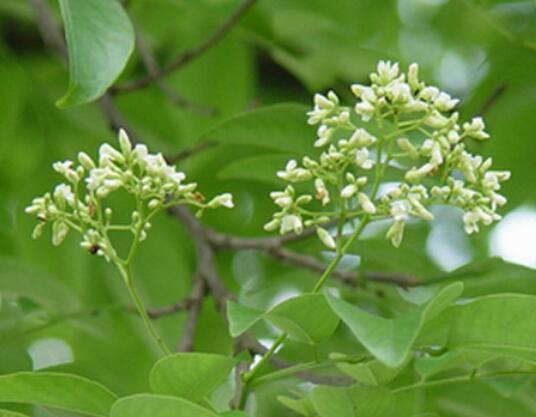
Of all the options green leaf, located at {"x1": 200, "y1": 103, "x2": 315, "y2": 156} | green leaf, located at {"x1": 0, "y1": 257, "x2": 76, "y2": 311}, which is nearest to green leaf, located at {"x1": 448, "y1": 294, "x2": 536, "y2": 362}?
green leaf, located at {"x1": 200, "y1": 103, "x2": 315, "y2": 156}

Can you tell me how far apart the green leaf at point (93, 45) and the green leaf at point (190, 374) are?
1.03 feet

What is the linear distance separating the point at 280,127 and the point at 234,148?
864 mm

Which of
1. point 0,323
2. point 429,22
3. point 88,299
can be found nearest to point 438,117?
point 0,323

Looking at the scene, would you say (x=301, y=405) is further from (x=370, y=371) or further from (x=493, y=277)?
(x=493, y=277)

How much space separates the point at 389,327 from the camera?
3.19ft

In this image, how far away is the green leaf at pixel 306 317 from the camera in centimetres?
105

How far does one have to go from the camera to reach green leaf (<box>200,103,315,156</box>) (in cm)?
158

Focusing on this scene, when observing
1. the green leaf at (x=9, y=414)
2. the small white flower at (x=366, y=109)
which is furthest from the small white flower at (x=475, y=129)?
the green leaf at (x=9, y=414)

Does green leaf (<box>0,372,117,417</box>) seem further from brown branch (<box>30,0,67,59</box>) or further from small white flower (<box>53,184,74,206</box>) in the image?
brown branch (<box>30,0,67,59</box>)

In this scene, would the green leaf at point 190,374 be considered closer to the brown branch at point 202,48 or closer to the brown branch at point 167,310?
the brown branch at point 167,310

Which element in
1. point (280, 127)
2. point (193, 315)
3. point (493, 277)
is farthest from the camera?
point (193, 315)

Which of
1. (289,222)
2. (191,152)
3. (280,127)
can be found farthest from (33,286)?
(289,222)

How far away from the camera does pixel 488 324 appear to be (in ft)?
3.46

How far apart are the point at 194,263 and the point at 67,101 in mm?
1441
